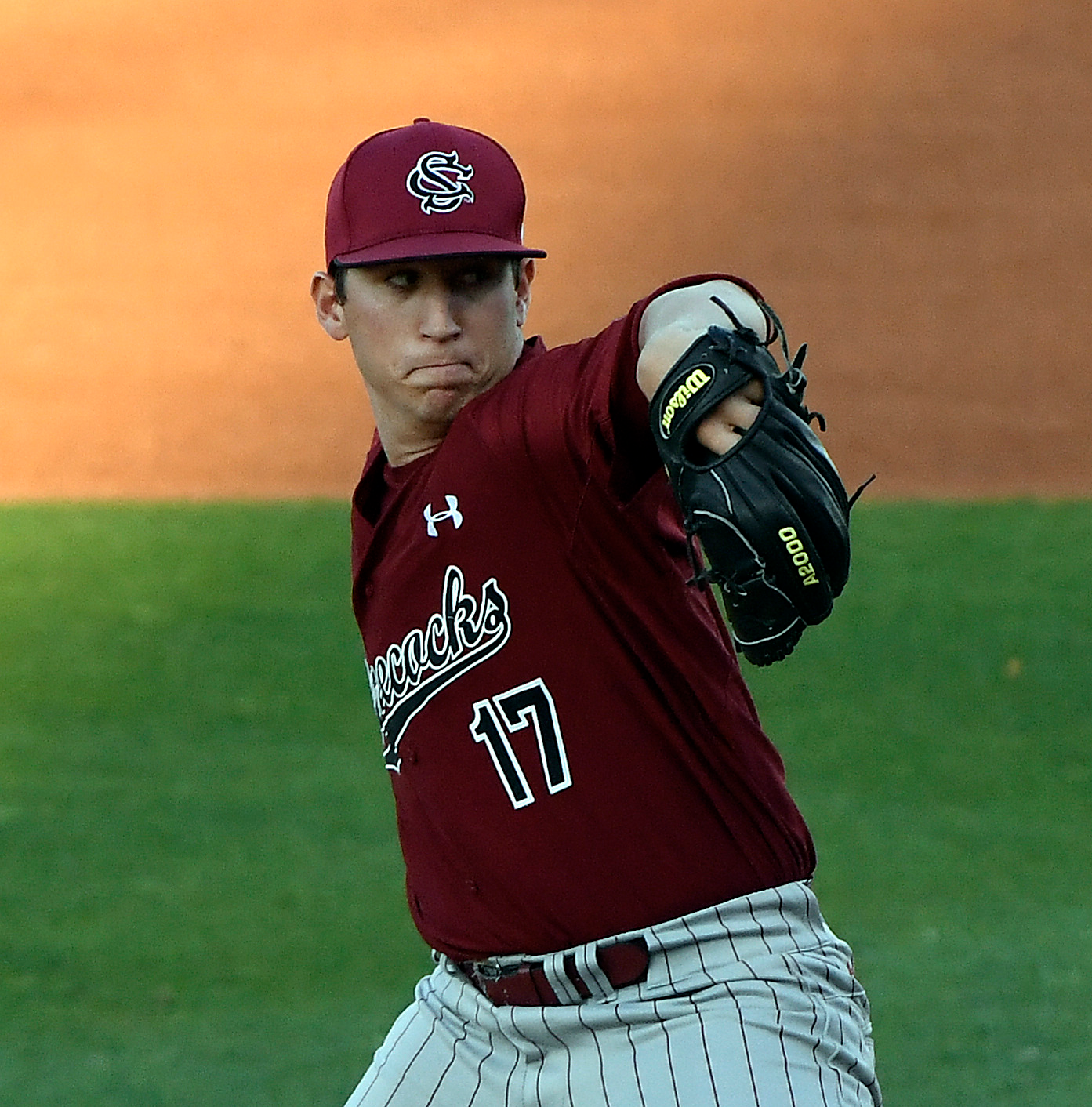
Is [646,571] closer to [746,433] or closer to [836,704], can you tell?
[746,433]

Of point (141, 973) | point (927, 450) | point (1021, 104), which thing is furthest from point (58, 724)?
point (1021, 104)

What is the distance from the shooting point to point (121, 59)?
43.6 ft

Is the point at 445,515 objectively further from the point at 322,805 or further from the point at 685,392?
the point at 322,805

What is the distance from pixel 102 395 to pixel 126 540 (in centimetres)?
232

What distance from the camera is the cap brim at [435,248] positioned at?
8.46 ft

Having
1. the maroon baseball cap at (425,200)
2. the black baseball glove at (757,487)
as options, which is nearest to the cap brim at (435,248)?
the maroon baseball cap at (425,200)

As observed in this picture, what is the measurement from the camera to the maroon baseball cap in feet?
8.57

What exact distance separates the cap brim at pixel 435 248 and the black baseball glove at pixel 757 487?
60 centimetres

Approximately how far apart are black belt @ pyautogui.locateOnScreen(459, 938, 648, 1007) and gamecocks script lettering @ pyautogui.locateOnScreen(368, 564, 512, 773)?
1.05 feet

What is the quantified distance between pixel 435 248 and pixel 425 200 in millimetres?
85

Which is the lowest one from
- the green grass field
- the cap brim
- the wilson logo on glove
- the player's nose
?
the green grass field

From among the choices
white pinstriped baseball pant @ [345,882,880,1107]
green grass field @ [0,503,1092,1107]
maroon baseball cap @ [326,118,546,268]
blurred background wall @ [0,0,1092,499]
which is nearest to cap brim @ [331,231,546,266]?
maroon baseball cap @ [326,118,546,268]

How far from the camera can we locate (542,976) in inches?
99.4

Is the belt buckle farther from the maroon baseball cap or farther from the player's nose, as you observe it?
the maroon baseball cap
